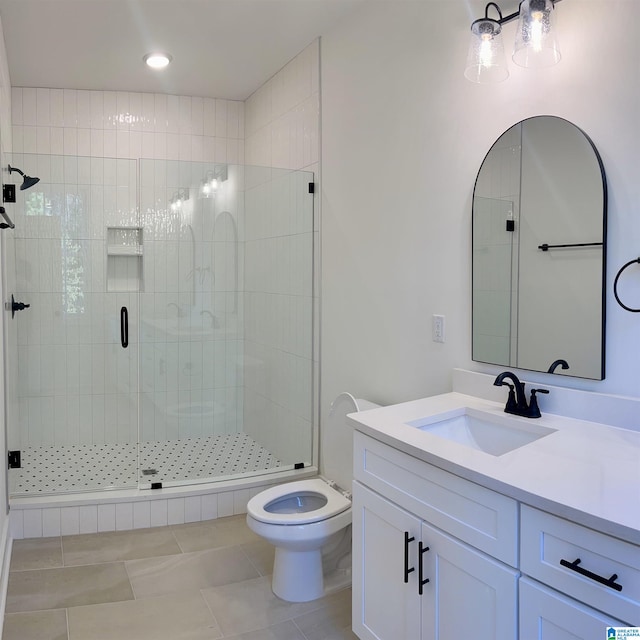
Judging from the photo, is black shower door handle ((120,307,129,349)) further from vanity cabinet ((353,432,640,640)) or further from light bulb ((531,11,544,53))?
light bulb ((531,11,544,53))

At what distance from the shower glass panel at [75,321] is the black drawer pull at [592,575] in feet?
8.52

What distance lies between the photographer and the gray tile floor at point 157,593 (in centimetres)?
209

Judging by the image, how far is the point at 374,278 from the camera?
8.84ft

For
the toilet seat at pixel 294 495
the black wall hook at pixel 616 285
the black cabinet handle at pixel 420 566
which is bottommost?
the toilet seat at pixel 294 495

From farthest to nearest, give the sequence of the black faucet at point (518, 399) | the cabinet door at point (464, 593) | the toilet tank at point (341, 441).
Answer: the toilet tank at point (341, 441) < the black faucet at point (518, 399) < the cabinet door at point (464, 593)

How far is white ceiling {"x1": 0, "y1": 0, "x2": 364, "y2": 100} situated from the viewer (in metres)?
2.73

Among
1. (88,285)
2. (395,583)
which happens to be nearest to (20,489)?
(88,285)

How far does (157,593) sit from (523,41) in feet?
8.20

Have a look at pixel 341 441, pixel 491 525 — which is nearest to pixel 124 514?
pixel 341 441

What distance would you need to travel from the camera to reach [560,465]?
133 centimetres

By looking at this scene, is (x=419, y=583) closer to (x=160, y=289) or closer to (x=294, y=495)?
(x=294, y=495)

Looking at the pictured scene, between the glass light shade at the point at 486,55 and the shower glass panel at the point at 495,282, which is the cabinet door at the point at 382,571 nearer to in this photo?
the shower glass panel at the point at 495,282

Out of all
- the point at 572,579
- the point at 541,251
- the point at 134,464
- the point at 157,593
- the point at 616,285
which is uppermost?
the point at 541,251

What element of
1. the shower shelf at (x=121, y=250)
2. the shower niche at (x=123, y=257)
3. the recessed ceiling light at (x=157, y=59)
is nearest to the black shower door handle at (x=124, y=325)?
the shower niche at (x=123, y=257)
